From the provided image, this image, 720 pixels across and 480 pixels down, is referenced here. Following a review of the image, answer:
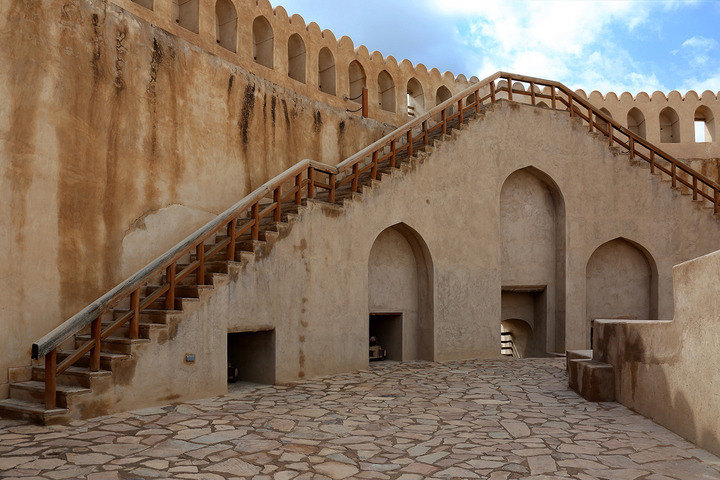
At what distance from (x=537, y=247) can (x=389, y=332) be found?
4696 mm

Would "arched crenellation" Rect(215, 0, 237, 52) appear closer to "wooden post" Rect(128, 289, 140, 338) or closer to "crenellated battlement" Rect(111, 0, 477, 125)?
"crenellated battlement" Rect(111, 0, 477, 125)

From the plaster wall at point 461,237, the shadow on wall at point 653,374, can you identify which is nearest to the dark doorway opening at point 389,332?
the plaster wall at point 461,237

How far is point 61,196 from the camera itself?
804cm

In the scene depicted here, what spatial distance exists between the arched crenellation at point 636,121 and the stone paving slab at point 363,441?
17.3 metres

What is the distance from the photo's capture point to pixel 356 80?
1709cm

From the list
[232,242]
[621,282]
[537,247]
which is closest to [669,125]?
[621,282]

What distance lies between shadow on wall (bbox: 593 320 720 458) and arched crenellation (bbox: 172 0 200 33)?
9.77m

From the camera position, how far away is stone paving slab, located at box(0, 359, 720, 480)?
16.5 feet

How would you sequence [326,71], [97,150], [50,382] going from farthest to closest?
[326,71] < [97,150] < [50,382]

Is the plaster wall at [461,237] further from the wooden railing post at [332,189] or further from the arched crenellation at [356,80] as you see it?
the arched crenellation at [356,80]

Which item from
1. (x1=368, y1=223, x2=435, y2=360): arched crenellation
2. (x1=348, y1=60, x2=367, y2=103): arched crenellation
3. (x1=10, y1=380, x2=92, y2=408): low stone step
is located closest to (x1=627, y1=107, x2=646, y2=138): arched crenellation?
(x1=348, y1=60, x2=367, y2=103): arched crenellation

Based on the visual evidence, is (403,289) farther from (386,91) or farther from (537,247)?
(386,91)

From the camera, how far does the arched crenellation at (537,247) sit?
581 inches

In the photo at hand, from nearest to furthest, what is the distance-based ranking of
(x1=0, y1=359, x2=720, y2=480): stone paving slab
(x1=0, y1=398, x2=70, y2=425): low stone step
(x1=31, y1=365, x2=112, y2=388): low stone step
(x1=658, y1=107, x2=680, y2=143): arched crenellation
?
(x1=0, y1=359, x2=720, y2=480): stone paving slab
(x1=0, y1=398, x2=70, y2=425): low stone step
(x1=31, y1=365, x2=112, y2=388): low stone step
(x1=658, y1=107, x2=680, y2=143): arched crenellation
